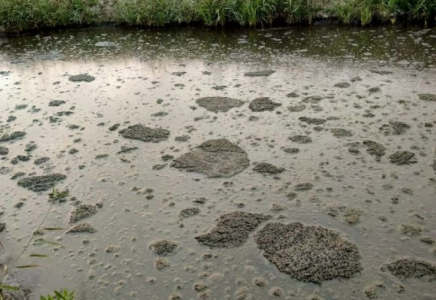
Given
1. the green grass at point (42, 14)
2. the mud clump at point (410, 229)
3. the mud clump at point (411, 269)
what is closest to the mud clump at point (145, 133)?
the mud clump at point (410, 229)

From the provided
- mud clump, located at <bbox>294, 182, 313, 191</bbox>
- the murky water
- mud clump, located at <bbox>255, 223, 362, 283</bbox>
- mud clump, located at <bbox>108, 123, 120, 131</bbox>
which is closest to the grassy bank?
the murky water

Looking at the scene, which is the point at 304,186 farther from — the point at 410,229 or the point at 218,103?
the point at 218,103

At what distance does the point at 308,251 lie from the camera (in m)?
2.72

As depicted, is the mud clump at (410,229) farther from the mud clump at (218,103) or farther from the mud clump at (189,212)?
the mud clump at (218,103)

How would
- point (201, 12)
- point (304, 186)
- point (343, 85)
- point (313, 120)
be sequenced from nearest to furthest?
1. point (304, 186)
2. point (313, 120)
3. point (343, 85)
4. point (201, 12)

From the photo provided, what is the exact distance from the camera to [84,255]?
2818 mm

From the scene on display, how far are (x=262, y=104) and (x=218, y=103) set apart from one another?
1.58ft

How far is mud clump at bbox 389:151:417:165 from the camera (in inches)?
140

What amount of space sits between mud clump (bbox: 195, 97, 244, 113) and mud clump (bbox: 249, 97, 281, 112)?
15 centimetres

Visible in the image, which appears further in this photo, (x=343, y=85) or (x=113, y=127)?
(x=343, y=85)

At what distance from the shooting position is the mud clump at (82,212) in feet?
10.5

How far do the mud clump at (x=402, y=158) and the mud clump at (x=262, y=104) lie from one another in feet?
4.68

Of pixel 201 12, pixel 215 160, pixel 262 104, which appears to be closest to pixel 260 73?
pixel 262 104

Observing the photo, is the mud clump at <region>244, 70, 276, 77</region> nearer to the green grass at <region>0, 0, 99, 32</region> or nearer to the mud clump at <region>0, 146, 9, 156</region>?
the mud clump at <region>0, 146, 9, 156</region>
